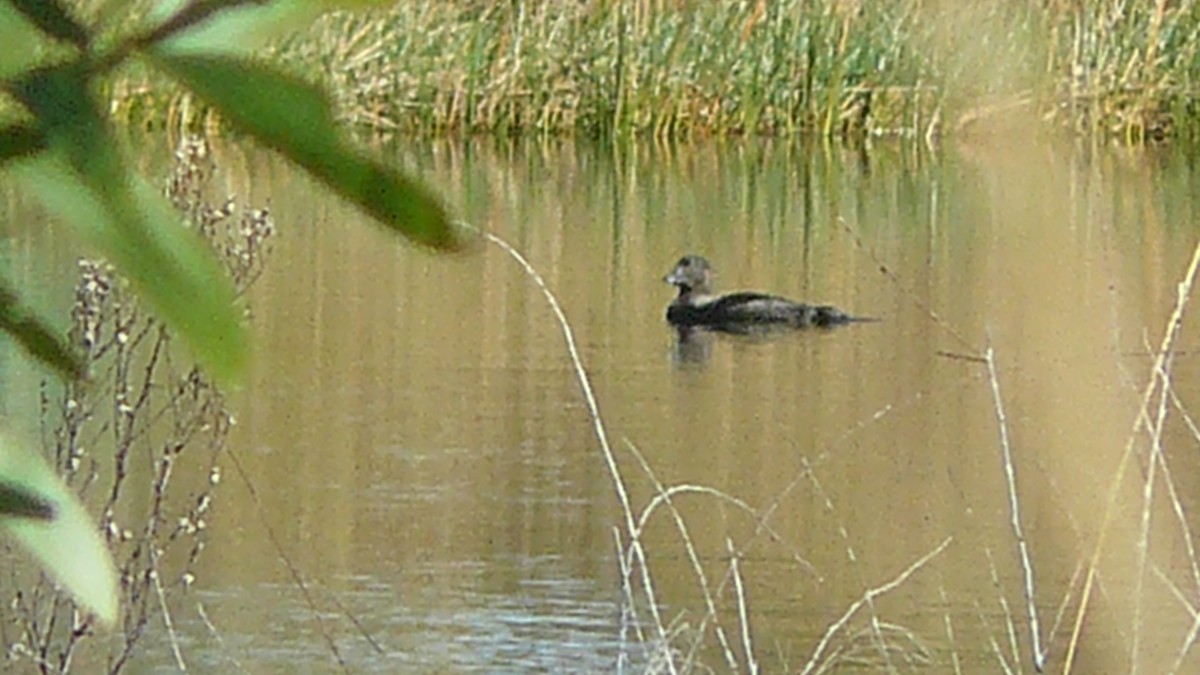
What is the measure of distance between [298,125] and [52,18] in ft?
0.09

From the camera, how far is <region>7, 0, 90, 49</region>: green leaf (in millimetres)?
261

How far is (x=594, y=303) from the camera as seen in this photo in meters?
6.43

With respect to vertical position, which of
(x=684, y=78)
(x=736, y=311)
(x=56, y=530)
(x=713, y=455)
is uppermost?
(x=684, y=78)

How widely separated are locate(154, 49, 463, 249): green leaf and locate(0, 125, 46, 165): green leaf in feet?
0.05

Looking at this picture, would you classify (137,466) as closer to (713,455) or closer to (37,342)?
(713,455)

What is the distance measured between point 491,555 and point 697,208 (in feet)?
16.5

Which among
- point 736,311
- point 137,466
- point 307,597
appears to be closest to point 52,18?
point 307,597

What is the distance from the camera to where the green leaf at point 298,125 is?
270 mm

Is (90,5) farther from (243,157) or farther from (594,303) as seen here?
(594,303)

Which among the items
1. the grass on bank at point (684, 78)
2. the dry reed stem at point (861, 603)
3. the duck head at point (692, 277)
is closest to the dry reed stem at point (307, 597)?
the dry reed stem at point (861, 603)

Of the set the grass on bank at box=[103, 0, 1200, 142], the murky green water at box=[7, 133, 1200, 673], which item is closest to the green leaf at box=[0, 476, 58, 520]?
the murky green water at box=[7, 133, 1200, 673]

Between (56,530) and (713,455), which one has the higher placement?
(56,530)

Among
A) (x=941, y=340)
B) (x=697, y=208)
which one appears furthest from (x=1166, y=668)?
(x=697, y=208)

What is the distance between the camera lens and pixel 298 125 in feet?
0.89
